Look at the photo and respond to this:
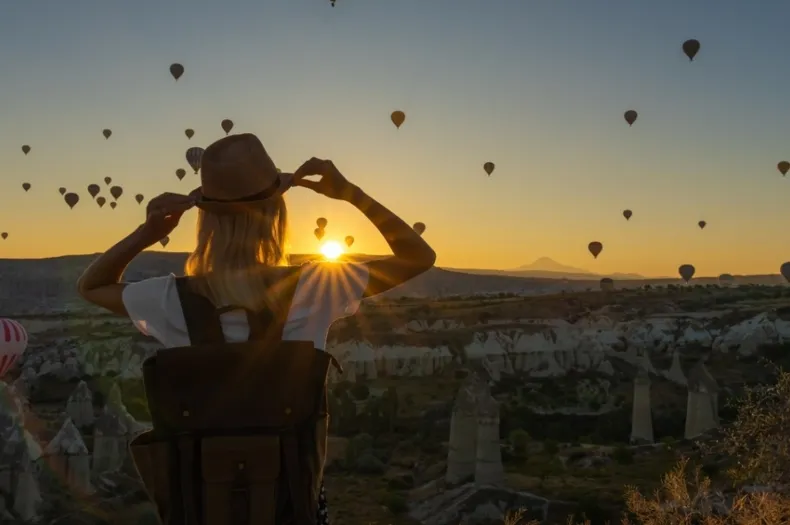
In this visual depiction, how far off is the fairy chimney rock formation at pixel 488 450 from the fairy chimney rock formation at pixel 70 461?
11.5m

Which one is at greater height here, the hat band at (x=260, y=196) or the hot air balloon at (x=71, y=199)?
the hot air balloon at (x=71, y=199)

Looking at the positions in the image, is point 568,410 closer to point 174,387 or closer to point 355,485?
point 355,485

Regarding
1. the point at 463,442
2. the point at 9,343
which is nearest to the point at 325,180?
the point at 463,442

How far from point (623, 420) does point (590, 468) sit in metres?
10.4

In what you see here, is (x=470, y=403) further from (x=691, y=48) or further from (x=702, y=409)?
(x=691, y=48)

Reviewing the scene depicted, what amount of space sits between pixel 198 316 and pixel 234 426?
31 cm

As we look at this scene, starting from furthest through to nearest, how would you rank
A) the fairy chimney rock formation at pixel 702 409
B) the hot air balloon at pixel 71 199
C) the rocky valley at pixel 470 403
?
the hot air balloon at pixel 71 199 → the fairy chimney rock formation at pixel 702 409 → the rocky valley at pixel 470 403

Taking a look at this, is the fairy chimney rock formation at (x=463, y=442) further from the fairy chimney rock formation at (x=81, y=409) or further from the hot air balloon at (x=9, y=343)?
the fairy chimney rock formation at (x=81, y=409)

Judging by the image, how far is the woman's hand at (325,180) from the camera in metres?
2.68

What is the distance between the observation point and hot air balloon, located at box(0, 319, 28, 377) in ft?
94.1

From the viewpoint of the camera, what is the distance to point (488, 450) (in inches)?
1096

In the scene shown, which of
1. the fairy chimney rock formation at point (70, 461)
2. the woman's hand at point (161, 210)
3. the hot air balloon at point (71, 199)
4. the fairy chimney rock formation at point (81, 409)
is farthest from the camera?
Result: the hot air balloon at point (71, 199)

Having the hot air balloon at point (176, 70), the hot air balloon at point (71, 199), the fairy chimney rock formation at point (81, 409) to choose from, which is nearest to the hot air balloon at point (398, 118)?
the hot air balloon at point (176, 70)

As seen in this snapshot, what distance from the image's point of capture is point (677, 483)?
395 inches
